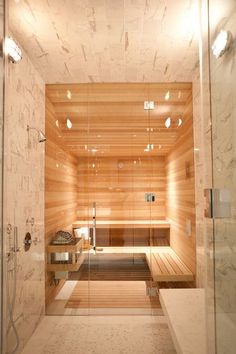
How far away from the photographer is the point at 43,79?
2.98 metres

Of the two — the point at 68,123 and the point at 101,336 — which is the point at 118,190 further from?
the point at 101,336

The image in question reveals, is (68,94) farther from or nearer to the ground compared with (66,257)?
farther from the ground

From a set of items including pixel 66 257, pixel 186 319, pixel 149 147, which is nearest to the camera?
pixel 186 319

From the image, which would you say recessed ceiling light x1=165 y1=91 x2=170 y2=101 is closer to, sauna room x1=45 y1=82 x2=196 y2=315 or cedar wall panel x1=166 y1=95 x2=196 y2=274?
sauna room x1=45 y1=82 x2=196 y2=315

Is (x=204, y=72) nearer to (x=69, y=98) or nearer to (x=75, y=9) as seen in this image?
(x=75, y=9)

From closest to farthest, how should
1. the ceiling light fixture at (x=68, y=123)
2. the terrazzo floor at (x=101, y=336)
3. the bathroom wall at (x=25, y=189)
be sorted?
the bathroom wall at (x=25, y=189), the terrazzo floor at (x=101, y=336), the ceiling light fixture at (x=68, y=123)

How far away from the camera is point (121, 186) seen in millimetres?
3578

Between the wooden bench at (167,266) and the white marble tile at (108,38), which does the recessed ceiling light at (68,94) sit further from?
the wooden bench at (167,266)

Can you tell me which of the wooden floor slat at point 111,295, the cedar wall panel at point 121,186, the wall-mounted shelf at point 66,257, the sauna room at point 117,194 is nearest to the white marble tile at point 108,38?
the sauna room at point 117,194

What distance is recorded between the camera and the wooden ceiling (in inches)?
126

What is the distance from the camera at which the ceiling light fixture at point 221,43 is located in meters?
1.19

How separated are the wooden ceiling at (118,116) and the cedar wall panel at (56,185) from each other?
127 millimetres

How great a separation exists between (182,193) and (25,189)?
1.89 m

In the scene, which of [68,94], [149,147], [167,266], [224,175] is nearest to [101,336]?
[167,266]
